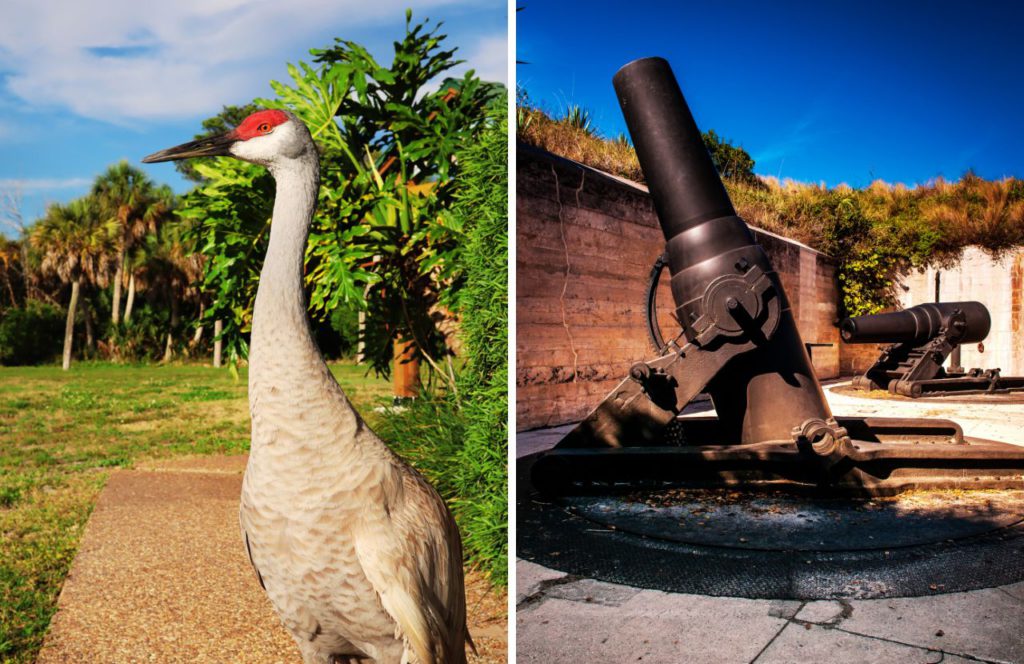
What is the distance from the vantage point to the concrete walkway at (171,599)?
134 inches

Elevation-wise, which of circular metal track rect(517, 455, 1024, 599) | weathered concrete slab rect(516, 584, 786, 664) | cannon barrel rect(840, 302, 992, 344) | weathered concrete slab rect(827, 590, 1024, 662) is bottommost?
weathered concrete slab rect(516, 584, 786, 664)

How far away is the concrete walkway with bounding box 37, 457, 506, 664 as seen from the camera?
11.2ft

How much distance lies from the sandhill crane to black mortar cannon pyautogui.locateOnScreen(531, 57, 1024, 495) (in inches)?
54.2

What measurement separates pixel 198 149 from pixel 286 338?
0.49m

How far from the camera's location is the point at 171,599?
3996mm

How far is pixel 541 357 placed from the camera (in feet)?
10.2

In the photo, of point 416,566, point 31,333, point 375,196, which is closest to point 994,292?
point 416,566

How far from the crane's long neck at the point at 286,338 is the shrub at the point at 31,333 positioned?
22.8m

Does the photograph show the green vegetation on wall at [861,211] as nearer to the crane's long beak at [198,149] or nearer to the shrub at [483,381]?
the shrub at [483,381]

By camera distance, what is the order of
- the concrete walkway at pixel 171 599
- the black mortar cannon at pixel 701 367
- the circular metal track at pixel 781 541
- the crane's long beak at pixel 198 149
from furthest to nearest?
1. the concrete walkway at pixel 171 599
2. the black mortar cannon at pixel 701 367
3. the circular metal track at pixel 781 541
4. the crane's long beak at pixel 198 149

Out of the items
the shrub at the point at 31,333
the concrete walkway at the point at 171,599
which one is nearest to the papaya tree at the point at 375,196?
the concrete walkway at the point at 171,599

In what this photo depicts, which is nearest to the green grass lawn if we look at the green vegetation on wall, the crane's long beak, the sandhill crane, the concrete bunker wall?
the sandhill crane

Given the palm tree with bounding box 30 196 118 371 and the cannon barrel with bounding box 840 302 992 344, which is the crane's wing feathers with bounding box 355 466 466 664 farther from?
the palm tree with bounding box 30 196 118 371

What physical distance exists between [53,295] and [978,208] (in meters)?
25.7
